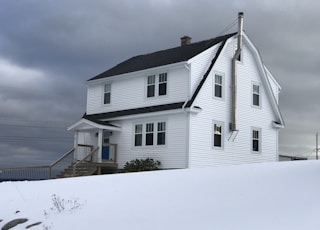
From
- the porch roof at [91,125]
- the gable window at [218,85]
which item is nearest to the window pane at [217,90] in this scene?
the gable window at [218,85]

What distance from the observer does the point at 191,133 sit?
77.8 ft

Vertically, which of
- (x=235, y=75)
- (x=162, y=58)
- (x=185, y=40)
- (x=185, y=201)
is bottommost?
(x=185, y=201)

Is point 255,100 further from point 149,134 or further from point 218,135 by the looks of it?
point 149,134

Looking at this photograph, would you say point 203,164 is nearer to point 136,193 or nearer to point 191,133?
point 191,133

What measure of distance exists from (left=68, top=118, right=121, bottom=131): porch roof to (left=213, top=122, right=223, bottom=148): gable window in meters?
5.64

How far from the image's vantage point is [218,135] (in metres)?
25.5

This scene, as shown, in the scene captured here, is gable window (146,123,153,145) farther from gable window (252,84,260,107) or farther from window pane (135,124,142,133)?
gable window (252,84,260,107)

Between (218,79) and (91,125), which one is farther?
(91,125)

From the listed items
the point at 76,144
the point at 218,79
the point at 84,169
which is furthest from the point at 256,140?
the point at 76,144

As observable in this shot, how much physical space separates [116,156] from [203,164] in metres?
5.50

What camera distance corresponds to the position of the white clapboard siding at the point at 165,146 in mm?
23875

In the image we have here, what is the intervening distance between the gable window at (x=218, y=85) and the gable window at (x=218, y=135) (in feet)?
5.44

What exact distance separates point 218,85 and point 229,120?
82.7 inches

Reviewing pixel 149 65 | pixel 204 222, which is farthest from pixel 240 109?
pixel 204 222
